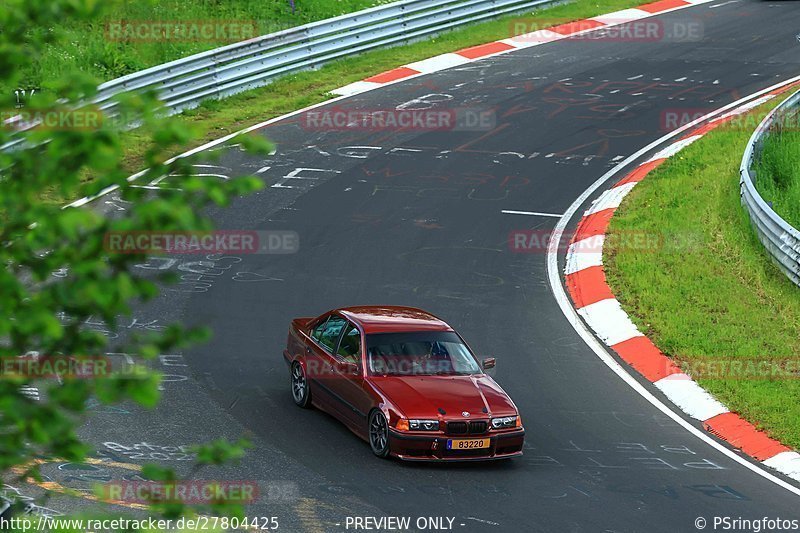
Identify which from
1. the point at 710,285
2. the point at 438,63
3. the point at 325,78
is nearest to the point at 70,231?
the point at 710,285

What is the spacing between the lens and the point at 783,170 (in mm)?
19766

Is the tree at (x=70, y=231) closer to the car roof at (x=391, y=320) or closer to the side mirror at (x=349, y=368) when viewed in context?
the side mirror at (x=349, y=368)

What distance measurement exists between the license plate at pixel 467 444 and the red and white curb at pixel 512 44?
1472 centimetres

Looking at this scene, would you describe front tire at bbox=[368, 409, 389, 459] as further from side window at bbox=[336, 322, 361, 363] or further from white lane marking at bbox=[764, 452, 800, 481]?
white lane marking at bbox=[764, 452, 800, 481]

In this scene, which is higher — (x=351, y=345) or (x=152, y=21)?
(x=152, y=21)

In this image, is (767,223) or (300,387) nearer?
(300,387)

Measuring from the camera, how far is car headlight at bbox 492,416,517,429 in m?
11.2

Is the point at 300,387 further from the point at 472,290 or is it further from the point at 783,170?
the point at 783,170

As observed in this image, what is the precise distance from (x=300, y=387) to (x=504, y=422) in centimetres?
260

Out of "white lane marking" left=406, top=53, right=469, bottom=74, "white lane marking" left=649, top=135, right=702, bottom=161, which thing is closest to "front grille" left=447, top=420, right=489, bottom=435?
"white lane marking" left=649, top=135, right=702, bottom=161

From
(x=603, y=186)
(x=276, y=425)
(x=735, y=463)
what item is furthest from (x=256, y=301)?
(x=603, y=186)

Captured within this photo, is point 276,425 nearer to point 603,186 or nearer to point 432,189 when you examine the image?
point 432,189

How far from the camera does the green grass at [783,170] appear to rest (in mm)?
18438

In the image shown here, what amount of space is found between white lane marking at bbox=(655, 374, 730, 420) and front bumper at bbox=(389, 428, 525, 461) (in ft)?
9.65
